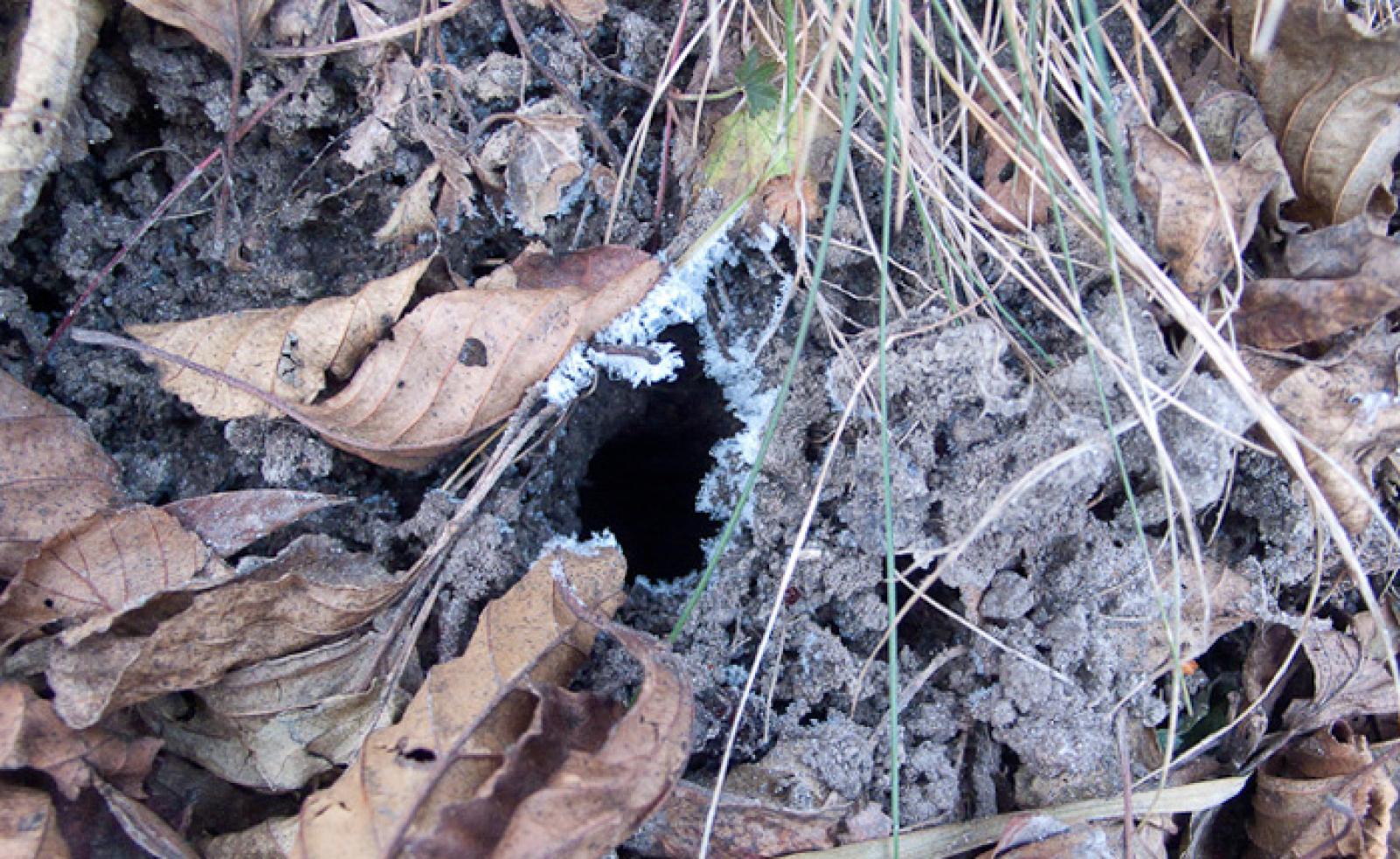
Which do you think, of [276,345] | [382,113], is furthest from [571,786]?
[382,113]

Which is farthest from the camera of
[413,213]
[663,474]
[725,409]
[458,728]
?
[663,474]

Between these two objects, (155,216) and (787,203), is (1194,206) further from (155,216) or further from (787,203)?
(155,216)

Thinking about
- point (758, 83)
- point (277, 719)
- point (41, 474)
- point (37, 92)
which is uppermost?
point (37, 92)

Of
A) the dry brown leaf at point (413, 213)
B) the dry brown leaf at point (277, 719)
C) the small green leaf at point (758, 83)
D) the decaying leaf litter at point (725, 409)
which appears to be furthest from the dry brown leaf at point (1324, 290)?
the dry brown leaf at point (277, 719)

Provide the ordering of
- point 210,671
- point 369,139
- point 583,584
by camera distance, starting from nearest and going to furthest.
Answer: point 210,671 → point 583,584 → point 369,139

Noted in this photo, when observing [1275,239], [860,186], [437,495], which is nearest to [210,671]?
[437,495]

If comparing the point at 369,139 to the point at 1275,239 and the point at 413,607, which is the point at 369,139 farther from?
the point at 1275,239
